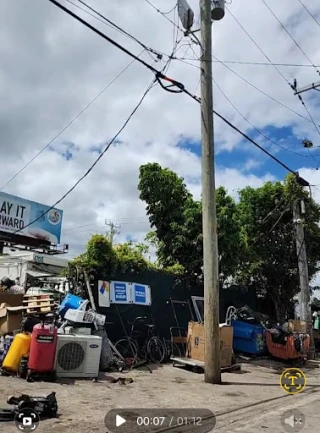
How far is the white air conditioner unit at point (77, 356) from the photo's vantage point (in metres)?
8.71

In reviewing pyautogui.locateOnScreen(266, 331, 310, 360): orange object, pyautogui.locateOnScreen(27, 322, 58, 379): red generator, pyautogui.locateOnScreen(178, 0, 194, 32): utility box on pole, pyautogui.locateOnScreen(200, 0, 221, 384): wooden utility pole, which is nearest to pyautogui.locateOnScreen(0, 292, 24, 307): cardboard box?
pyautogui.locateOnScreen(27, 322, 58, 379): red generator

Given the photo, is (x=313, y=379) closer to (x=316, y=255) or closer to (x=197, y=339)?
(x=197, y=339)

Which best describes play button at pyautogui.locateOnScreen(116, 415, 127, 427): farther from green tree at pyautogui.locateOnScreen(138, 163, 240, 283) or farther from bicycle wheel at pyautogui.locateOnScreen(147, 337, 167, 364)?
green tree at pyautogui.locateOnScreen(138, 163, 240, 283)

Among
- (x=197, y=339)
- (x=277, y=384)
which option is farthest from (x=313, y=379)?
(x=197, y=339)

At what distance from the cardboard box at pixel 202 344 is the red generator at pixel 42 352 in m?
4.86

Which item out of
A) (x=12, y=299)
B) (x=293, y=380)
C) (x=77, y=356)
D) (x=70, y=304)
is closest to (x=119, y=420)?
(x=77, y=356)

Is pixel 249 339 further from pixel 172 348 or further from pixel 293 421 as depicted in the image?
pixel 293 421

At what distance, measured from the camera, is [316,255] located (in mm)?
19500

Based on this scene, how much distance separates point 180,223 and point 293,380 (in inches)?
248

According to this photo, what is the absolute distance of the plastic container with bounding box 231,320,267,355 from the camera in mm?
14258

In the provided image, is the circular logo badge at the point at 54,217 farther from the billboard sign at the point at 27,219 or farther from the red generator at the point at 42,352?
the red generator at the point at 42,352

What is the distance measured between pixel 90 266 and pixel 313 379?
6.54m

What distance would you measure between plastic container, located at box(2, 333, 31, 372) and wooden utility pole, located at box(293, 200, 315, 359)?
11.5 meters
